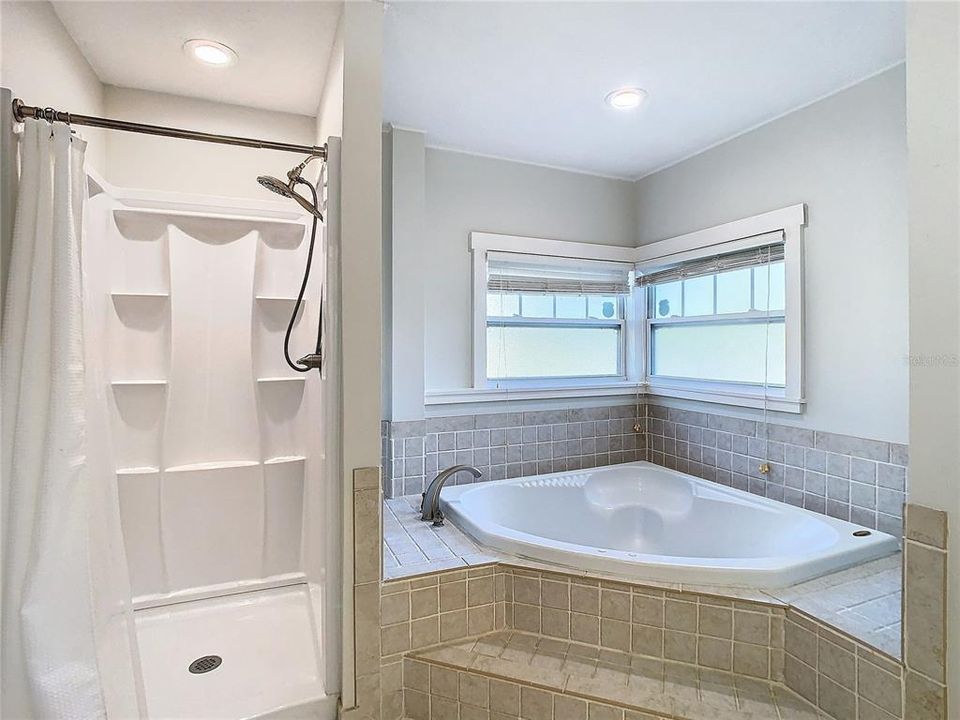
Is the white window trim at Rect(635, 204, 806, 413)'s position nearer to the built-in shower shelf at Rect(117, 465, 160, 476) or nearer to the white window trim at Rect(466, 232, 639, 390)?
the white window trim at Rect(466, 232, 639, 390)

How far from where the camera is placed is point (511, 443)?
3.01 metres

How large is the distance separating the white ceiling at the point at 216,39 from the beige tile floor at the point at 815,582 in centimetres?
192

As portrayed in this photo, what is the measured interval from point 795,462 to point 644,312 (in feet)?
4.24

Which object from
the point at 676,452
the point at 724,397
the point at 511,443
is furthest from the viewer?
the point at 676,452

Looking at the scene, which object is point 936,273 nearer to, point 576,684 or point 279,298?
point 576,684

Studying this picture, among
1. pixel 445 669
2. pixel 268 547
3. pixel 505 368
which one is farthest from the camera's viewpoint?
pixel 505 368

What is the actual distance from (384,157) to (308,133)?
382mm

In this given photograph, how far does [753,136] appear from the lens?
8.66ft

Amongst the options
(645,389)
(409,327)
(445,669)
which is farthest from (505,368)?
(445,669)

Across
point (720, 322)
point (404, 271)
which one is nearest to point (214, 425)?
point (404, 271)

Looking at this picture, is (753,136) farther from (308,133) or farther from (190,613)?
(190,613)

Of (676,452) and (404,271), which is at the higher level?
(404,271)

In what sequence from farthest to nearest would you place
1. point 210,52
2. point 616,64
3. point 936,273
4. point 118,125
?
point 616,64 < point 210,52 < point 118,125 < point 936,273

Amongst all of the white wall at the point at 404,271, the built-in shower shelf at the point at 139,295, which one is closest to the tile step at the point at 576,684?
the white wall at the point at 404,271
